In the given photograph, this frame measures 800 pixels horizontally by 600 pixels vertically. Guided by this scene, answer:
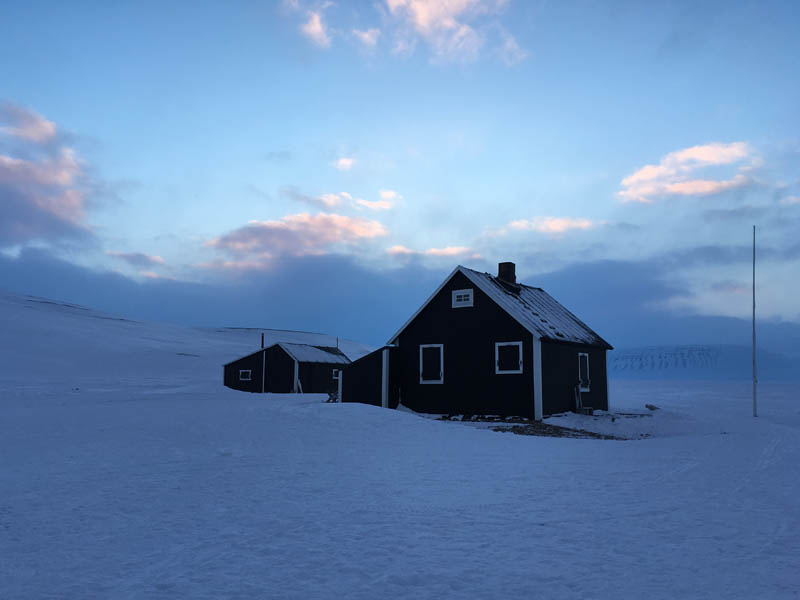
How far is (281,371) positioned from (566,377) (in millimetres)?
28243

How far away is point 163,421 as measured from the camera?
20.6 meters

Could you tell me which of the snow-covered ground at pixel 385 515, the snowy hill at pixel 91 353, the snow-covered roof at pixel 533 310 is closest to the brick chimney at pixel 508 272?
the snow-covered roof at pixel 533 310

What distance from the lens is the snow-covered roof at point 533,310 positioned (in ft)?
87.5

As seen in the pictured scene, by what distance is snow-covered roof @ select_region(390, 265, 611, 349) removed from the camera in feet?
87.5

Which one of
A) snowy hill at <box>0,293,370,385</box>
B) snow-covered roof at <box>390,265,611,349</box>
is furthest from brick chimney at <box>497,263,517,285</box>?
snowy hill at <box>0,293,370,385</box>

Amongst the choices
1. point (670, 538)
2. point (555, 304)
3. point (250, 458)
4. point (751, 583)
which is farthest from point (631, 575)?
point (555, 304)

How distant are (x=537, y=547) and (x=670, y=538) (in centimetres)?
169

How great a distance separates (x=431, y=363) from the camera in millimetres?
28281

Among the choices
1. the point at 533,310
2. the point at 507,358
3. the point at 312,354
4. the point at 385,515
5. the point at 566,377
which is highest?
the point at 533,310

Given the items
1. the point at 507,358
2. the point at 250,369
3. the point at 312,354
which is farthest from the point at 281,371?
the point at 507,358

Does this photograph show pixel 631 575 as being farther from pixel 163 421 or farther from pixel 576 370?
pixel 576 370

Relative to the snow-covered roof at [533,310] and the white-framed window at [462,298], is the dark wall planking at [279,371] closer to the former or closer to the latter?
the snow-covered roof at [533,310]

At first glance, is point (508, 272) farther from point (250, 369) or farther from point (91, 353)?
→ point (91, 353)

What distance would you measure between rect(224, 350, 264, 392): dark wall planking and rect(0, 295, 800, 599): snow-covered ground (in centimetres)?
3220
